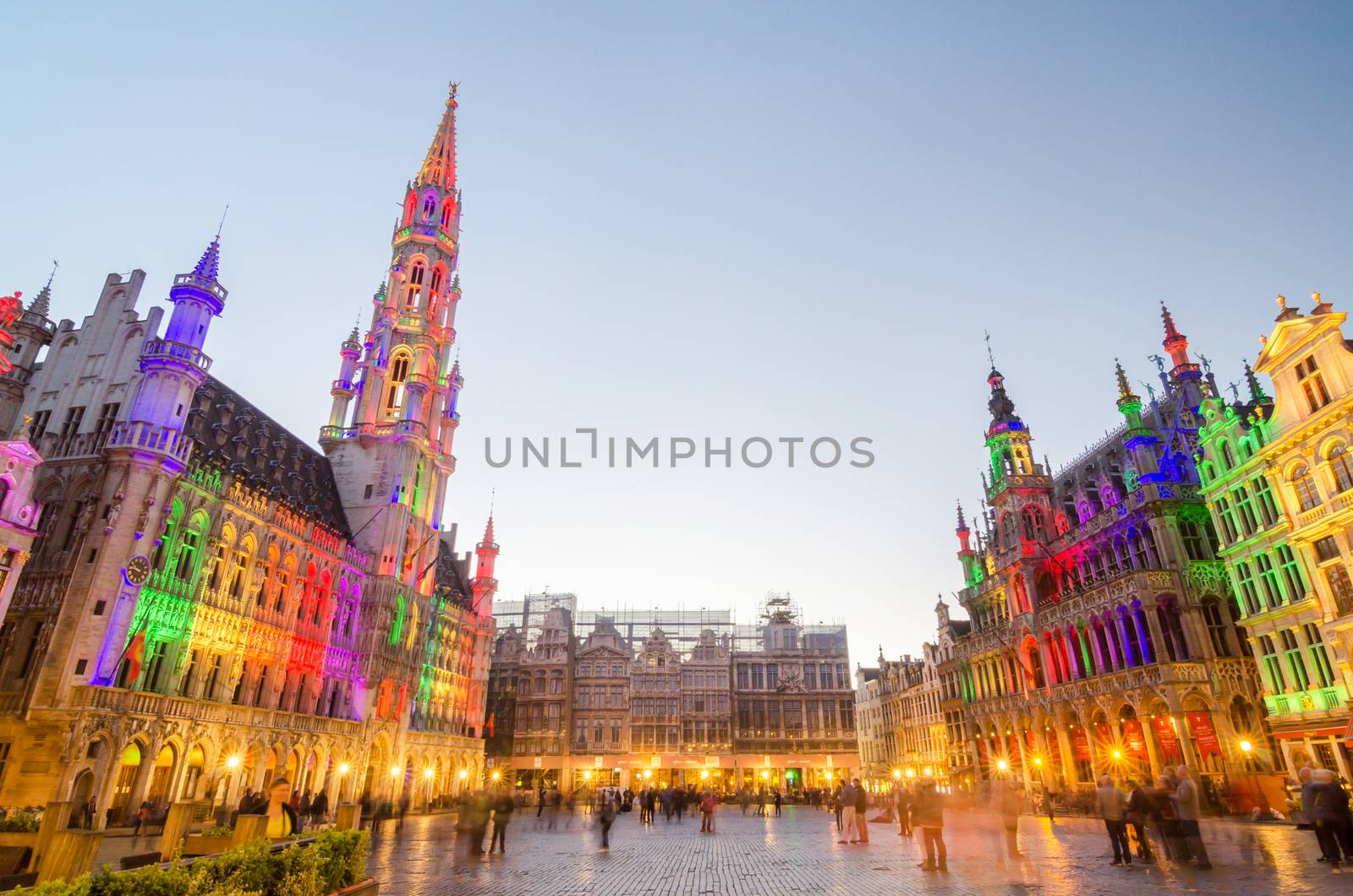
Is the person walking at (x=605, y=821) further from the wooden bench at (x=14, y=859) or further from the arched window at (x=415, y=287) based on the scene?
the arched window at (x=415, y=287)

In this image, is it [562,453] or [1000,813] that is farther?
[562,453]

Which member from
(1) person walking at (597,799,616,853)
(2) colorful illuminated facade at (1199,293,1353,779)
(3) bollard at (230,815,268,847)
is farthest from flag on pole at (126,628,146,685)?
(2) colorful illuminated facade at (1199,293,1353,779)

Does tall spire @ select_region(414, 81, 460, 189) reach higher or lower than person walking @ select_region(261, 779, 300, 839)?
higher

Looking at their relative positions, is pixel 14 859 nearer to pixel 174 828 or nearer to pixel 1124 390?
pixel 174 828

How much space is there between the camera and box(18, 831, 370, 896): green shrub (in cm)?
675

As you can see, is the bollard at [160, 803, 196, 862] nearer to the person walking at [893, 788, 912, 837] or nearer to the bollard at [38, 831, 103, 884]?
the bollard at [38, 831, 103, 884]

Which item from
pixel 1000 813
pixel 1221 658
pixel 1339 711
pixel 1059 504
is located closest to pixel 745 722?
pixel 1059 504

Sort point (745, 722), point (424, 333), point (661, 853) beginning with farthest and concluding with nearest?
1. point (745, 722)
2. point (424, 333)
3. point (661, 853)

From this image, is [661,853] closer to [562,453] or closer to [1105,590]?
[562,453]

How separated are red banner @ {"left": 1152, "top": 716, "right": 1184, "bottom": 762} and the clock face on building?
46068 mm

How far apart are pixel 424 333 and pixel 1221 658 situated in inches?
2174

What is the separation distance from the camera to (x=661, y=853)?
2112 cm

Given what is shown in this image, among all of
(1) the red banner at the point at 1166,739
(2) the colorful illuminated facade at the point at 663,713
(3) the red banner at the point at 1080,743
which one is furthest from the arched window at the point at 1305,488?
(2) the colorful illuminated facade at the point at 663,713

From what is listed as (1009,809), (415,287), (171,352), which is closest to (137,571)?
(171,352)
